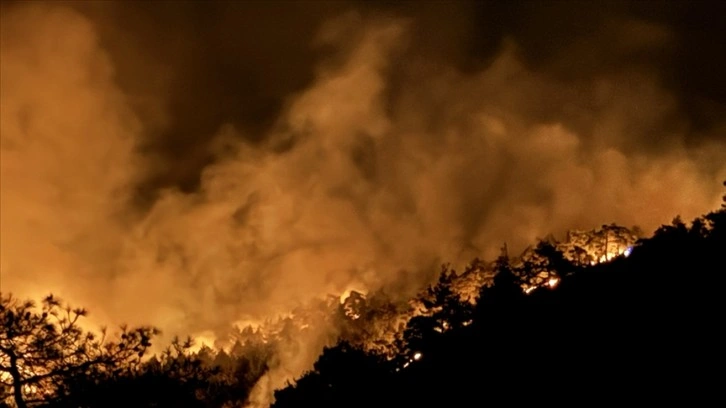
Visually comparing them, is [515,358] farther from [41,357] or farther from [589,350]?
[41,357]

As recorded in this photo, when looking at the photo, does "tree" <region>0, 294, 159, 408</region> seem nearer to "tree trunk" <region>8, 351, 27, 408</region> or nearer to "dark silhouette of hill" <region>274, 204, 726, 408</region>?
"tree trunk" <region>8, 351, 27, 408</region>

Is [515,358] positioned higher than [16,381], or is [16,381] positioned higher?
[16,381]

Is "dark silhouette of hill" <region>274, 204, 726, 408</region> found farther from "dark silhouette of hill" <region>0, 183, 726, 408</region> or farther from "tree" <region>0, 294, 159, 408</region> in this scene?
"tree" <region>0, 294, 159, 408</region>

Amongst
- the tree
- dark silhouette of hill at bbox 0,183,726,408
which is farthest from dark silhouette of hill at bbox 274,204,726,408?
the tree

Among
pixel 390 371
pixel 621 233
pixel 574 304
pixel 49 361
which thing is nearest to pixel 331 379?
pixel 390 371

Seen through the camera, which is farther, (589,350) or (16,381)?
(589,350)

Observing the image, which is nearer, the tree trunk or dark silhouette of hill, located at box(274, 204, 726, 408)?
the tree trunk

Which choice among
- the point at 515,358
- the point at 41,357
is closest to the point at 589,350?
the point at 515,358

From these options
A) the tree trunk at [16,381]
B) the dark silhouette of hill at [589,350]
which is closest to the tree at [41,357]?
the tree trunk at [16,381]

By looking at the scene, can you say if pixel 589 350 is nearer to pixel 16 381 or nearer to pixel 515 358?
pixel 515 358

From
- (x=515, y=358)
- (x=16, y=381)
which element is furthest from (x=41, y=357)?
(x=515, y=358)

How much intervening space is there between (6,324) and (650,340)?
37.6 feet

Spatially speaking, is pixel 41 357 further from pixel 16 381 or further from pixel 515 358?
pixel 515 358

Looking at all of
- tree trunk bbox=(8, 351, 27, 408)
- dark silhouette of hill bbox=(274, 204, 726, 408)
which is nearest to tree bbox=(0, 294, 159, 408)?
tree trunk bbox=(8, 351, 27, 408)
